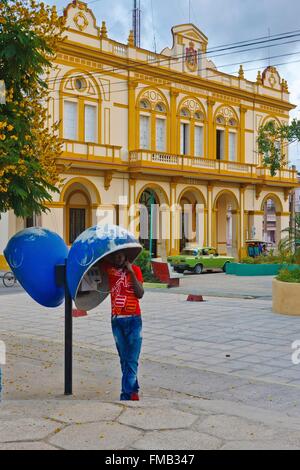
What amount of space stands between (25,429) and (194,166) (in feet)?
102

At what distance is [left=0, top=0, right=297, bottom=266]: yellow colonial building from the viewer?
29984mm

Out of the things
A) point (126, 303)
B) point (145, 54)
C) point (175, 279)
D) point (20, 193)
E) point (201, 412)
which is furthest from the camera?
point (145, 54)

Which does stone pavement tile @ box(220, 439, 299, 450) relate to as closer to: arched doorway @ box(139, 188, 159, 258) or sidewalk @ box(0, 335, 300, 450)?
sidewalk @ box(0, 335, 300, 450)

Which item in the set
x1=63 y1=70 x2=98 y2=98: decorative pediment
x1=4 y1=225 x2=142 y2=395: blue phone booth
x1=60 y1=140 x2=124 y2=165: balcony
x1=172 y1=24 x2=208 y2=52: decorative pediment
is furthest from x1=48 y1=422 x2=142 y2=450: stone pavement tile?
x1=172 y1=24 x2=208 y2=52: decorative pediment

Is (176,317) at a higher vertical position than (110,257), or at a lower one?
lower

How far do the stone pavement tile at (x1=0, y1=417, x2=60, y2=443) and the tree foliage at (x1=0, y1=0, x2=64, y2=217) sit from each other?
273 cm

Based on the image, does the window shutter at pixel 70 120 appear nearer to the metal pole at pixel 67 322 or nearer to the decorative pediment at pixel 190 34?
the decorative pediment at pixel 190 34

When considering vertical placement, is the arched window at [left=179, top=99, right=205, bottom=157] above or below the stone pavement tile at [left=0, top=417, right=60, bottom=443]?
above

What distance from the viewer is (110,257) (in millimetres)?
6438

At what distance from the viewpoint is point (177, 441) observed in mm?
4609

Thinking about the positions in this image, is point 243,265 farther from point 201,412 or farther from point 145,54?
point 201,412

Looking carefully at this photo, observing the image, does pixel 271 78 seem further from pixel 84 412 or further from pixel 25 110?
pixel 84 412
